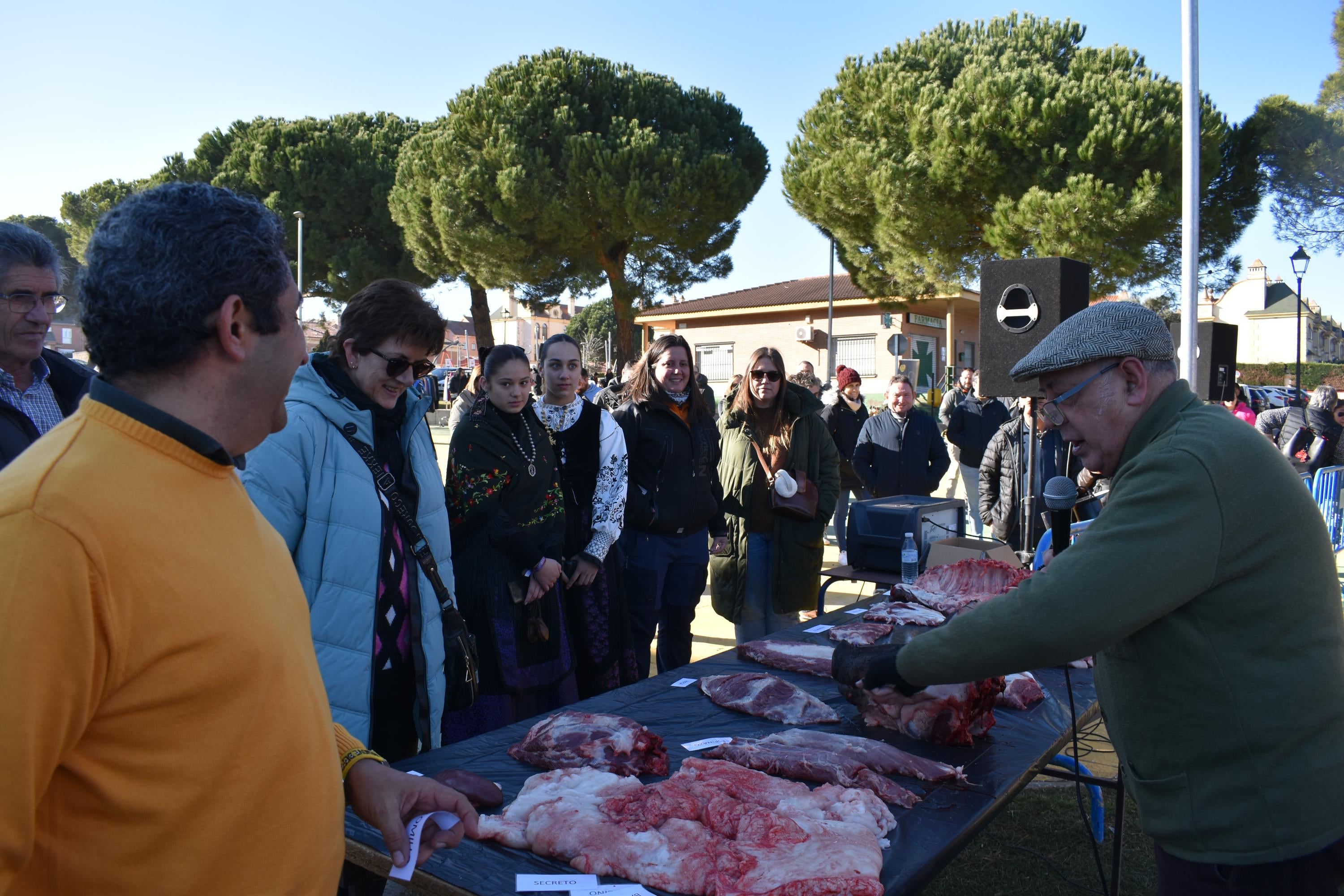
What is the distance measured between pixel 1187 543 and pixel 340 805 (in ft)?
5.05

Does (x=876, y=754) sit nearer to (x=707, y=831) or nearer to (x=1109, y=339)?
(x=707, y=831)

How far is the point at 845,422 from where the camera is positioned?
26.8 ft

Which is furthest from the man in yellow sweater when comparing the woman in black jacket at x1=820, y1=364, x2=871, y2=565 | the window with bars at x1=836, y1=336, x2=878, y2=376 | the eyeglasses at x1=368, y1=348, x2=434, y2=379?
the window with bars at x1=836, y1=336, x2=878, y2=376

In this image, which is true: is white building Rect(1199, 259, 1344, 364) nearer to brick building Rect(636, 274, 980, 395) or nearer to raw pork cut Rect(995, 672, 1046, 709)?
brick building Rect(636, 274, 980, 395)

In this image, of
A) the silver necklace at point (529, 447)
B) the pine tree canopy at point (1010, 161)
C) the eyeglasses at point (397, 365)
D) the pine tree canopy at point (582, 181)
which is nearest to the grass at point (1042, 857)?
the silver necklace at point (529, 447)

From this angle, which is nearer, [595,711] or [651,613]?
[595,711]

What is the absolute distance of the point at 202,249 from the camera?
3.30ft

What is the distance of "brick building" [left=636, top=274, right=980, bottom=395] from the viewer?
26.5 meters

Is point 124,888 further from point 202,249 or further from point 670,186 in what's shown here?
point 670,186

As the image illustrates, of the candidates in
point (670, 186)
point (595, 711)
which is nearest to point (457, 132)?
point (670, 186)

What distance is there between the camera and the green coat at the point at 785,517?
5078 mm

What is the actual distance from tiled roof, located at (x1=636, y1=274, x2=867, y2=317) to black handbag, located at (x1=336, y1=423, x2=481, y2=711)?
79.4 ft

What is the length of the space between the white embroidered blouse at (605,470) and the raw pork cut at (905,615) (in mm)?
1226

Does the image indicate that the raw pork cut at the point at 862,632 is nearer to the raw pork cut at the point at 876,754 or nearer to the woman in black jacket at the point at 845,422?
the raw pork cut at the point at 876,754
